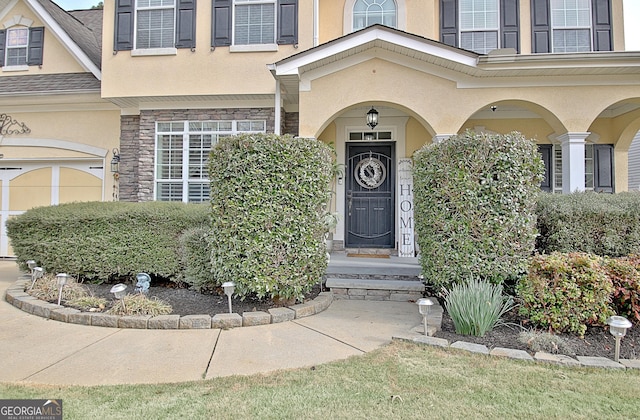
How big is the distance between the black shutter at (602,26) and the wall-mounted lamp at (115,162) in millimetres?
11679

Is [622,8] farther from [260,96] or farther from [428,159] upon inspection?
[260,96]

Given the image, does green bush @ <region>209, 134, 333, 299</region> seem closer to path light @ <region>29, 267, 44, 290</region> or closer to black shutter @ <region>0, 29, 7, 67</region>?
path light @ <region>29, 267, 44, 290</region>

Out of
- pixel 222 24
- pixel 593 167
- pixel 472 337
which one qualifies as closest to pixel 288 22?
pixel 222 24

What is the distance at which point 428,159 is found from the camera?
517cm

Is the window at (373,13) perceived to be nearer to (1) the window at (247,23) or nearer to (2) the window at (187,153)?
(1) the window at (247,23)

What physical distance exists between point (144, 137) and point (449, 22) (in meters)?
7.78

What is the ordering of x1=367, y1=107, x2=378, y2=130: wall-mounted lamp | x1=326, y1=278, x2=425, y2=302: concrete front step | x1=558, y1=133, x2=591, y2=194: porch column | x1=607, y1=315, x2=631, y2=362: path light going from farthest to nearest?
1. x1=367, y1=107, x2=378, y2=130: wall-mounted lamp
2. x1=558, y1=133, x2=591, y2=194: porch column
3. x1=326, y1=278, x2=425, y2=302: concrete front step
4. x1=607, y1=315, x2=631, y2=362: path light

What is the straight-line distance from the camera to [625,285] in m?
4.18

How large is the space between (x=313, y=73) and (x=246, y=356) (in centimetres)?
558

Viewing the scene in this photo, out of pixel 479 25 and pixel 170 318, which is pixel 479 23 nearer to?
pixel 479 25

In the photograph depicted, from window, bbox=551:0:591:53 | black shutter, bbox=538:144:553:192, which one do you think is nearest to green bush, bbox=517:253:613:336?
black shutter, bbox=538:144:553:192

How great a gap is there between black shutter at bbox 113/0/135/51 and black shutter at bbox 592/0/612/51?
35.2 feet

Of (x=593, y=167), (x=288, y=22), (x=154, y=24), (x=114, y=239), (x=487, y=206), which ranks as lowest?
(x=114, y=239)

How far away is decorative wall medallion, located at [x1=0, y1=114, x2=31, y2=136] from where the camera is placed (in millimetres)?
9547
